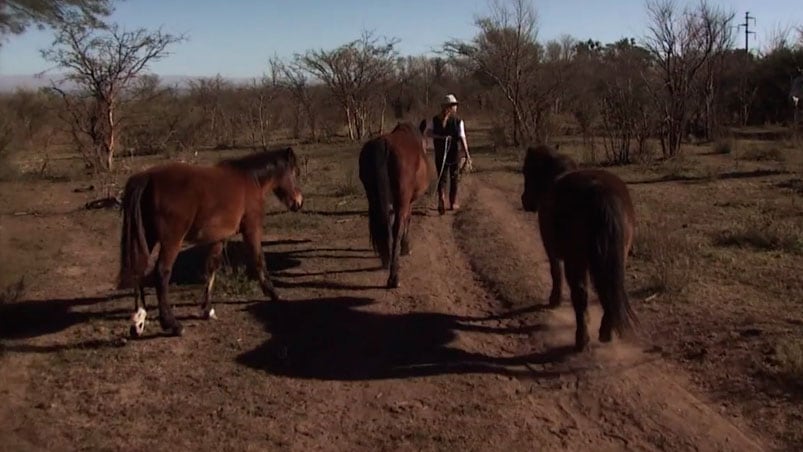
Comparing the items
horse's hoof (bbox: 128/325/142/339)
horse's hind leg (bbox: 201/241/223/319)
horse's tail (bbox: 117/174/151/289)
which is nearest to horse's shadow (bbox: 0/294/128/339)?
horse's hoof (bbox: 128/325/142/339)

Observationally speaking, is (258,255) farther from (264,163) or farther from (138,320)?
(138,320)

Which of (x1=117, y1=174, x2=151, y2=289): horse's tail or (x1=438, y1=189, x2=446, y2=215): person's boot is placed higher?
(x1=117, y1=174, x2=151, y2=289): horse's tail

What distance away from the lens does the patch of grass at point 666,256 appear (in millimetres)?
6453

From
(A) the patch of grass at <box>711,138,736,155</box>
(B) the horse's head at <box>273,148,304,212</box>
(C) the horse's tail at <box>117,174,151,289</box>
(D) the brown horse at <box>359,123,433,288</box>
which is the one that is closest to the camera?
(C) the horse's tail at <box>117,174,151,289</box>

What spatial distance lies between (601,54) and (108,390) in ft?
156

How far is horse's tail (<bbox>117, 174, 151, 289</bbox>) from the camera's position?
530 centimetres

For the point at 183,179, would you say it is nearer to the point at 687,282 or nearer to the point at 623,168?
the point at 687,282

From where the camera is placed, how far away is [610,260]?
15.3 ft

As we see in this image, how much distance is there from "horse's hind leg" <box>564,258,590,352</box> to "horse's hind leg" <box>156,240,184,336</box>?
316cm

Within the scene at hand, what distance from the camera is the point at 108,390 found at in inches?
188

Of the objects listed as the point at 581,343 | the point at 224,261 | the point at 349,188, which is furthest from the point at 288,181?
the point at 349,188

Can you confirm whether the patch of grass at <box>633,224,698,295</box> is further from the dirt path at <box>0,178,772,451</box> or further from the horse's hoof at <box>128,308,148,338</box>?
the horse's hoof at <box>128,308,148,338</box>

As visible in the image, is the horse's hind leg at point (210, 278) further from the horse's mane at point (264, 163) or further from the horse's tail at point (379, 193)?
the horse's tail at point (379, 193)

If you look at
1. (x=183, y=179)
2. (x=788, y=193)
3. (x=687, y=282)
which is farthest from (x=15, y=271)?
(x=788, y=193)
